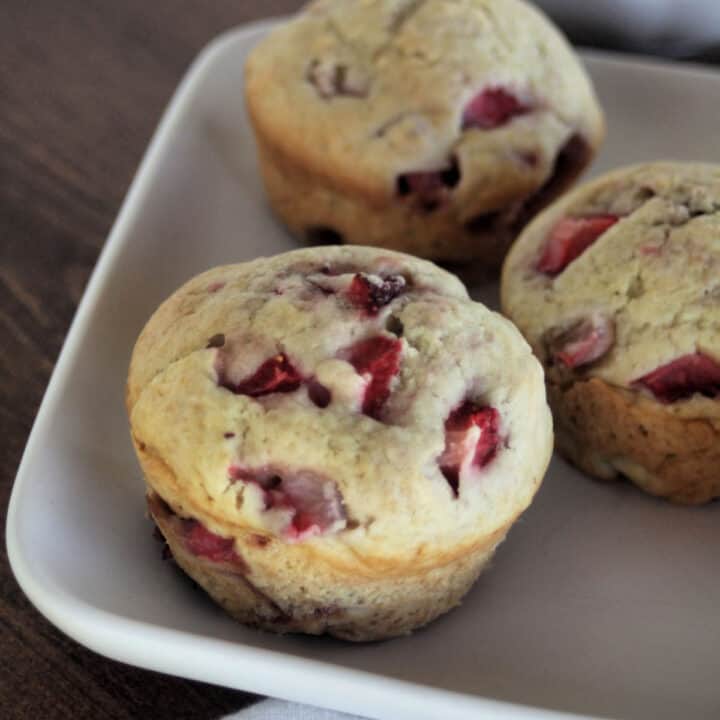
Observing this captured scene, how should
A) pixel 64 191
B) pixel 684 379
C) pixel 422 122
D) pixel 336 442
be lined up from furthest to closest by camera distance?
1. pixel 64 191
2. pixel 422 122
3. pixel 684 379
4. pixel 336 442

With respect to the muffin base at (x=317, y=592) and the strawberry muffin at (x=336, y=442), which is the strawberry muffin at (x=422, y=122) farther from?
the muffin base at (x=317, y=592)

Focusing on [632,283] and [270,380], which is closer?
[270,380]

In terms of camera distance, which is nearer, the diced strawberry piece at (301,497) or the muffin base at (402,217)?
the diced strawberry piece at (301,497)

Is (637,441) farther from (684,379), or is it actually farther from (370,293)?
(370,293)

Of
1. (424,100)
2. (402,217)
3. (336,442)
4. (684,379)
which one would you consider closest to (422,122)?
(424,100)

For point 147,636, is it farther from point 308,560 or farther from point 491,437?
point 491,437

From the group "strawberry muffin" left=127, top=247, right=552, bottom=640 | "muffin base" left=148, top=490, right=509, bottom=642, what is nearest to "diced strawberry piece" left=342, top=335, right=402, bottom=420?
"strawberry muffin" left=127, top=247, right=552, bottom=640

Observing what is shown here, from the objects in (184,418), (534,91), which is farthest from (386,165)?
(184,418)

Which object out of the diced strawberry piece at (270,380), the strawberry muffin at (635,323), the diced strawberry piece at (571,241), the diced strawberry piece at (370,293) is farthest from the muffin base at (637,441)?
the diced strawberry piece at (270,380)
